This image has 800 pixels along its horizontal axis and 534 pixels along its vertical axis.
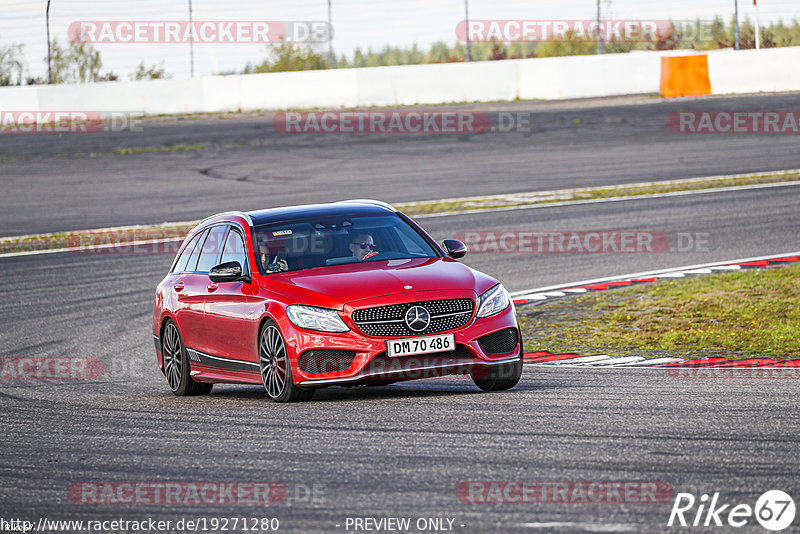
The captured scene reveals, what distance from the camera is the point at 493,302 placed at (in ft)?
31.5

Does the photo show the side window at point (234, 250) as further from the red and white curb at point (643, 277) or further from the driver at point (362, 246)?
the red and white curb at point (643, 277)

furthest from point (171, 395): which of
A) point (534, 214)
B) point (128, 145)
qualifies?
point (128, 145)

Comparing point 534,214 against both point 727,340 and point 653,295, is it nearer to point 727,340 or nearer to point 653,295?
point 653,295

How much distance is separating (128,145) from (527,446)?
2995 cm

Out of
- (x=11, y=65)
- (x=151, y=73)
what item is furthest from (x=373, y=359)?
(x=151, y=73)

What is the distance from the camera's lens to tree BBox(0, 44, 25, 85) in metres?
40.7

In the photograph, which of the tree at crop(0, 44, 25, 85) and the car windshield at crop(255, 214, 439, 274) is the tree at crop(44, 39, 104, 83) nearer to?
the tree at crop(0, 44, 25, 85)

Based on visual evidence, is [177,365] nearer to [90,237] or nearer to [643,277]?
[643,277]

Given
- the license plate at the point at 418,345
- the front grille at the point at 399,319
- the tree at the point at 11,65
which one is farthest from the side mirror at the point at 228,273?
the tree at the point at 11,65

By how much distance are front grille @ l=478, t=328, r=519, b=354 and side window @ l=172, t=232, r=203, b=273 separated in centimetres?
338

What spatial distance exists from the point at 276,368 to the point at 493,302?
1715 millimetres

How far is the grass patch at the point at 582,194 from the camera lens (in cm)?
2428

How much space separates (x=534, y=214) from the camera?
75.1ft

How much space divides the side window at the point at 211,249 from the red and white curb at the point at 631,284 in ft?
11.2
